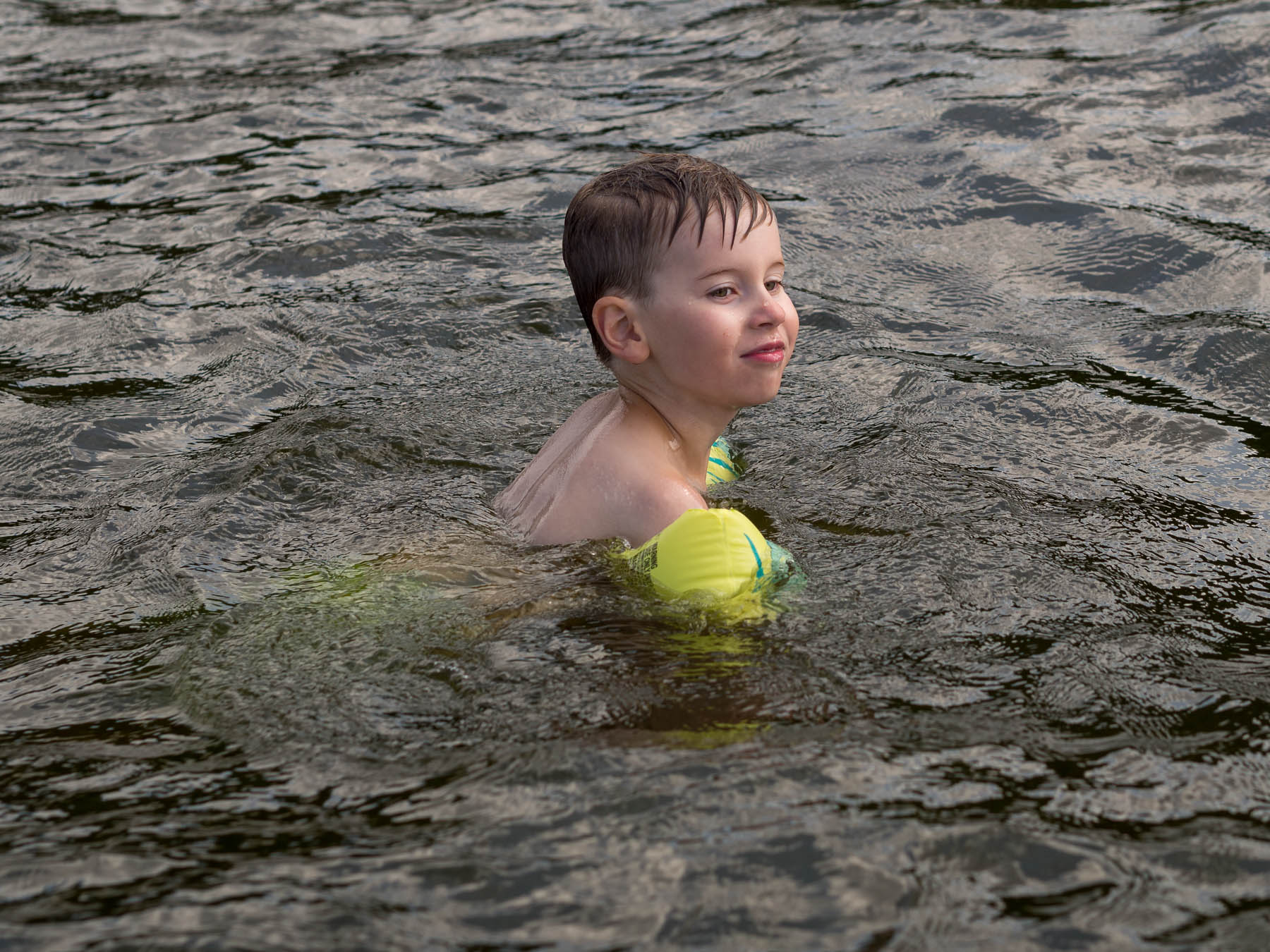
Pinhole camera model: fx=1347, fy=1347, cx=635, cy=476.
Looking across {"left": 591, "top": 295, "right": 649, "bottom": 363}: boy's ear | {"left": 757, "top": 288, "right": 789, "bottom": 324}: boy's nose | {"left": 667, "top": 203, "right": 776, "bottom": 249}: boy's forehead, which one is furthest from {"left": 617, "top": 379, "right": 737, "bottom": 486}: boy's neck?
{"left": 667, "top": 203, "right": 776, "bottom": 249}: boy's forehead

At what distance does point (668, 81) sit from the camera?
8961mm

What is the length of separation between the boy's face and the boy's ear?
0.11 feet

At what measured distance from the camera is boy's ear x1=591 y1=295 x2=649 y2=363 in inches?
160

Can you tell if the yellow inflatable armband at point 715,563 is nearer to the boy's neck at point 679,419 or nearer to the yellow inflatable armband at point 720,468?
the boy's neck at point 679,419

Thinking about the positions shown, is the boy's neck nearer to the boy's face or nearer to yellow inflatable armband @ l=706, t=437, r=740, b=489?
the boy's face

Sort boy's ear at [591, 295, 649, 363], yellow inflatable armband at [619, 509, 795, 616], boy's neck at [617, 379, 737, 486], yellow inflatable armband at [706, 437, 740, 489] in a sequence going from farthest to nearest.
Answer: yellow inflatable armband at [706, 437, 740, 489], boy's neck at [617, 379, 737, 486], boy's ear at [591, 295, 649, 363], yellow inflatable armband at [619, 509, 795, 616]

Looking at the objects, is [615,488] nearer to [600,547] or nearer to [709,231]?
[600,547]

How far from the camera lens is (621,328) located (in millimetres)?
4102

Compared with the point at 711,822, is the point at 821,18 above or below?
above

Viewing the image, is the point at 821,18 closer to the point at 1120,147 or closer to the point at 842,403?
the point at 1120,147

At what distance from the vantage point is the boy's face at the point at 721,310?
3.98 metres

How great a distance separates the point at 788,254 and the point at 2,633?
410 cm

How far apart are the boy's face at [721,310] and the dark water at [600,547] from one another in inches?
21.6

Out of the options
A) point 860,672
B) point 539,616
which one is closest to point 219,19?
point 539,616
